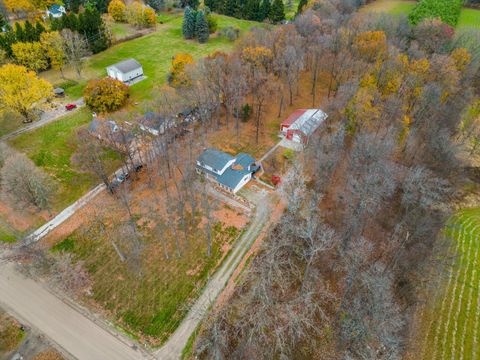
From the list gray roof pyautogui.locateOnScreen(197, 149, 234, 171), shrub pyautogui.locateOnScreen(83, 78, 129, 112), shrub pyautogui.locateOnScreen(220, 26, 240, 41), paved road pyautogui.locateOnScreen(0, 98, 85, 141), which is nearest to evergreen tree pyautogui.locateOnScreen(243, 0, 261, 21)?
shrub pyautogui.locateOnScreen(220, 26, 240, 41)

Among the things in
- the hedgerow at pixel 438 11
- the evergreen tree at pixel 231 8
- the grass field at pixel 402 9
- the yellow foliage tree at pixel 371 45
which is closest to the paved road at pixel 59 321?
the yellow foliage tree at pixel 371 45

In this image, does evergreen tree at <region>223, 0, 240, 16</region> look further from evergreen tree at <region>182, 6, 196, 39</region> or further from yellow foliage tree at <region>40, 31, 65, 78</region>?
yellow foliage tree at <region>40, 31, 65, 78</region>

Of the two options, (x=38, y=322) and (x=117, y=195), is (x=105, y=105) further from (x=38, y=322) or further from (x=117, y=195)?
(x=38, y=322)

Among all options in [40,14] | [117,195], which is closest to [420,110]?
[117,195]

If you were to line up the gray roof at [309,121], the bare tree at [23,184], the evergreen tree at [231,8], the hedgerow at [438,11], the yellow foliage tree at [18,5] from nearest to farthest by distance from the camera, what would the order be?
1. the bare tree at [23,184]
2. the gray roof at [309,121]
3. the hedgerow at [438,11]
4. the yellow foliage tree at [18,5]
5. the evergreen tree at [231,8]

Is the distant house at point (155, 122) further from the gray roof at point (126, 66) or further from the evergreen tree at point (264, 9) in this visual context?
the evergreen tree at point (264, 9)

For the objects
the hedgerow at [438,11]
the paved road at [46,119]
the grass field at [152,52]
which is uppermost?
the hedgerow at [438,11]
